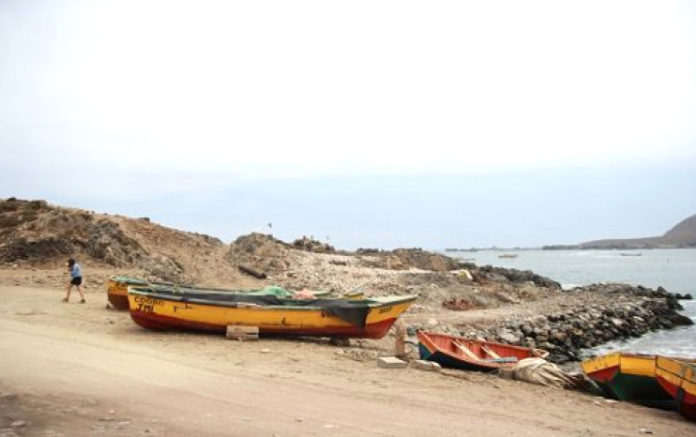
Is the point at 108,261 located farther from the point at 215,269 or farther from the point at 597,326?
the point at 597,326

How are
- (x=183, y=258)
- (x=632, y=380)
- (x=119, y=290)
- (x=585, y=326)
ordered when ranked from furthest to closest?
(x=183, y=258), (x=585, y=326), (x=119, y=290), (x=632, y=380)

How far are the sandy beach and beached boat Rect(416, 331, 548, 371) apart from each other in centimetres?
54

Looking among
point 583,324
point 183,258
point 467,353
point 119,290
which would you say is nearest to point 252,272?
point 183,258

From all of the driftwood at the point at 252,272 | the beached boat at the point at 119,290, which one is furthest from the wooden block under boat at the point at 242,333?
the driftwood at the point at 252,272

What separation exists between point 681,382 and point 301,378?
6.69 meters

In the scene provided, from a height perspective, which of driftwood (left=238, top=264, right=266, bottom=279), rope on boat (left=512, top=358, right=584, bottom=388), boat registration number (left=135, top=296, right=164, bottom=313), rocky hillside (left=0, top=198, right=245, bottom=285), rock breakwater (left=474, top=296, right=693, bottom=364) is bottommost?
rock breakwater (left=474, top=296, right=693, bottom=364)

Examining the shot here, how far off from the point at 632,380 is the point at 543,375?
165 centimetres

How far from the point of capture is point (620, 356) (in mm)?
11938

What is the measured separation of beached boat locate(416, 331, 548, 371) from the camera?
1279 centimetres

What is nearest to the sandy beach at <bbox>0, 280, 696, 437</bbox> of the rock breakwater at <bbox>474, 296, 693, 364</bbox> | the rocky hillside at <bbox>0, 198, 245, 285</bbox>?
the rock breakwater at <bbox>474, 296, 693, 364</bbox>

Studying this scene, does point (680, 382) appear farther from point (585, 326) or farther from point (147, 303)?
point (585, 326)

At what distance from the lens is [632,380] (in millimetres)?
11633

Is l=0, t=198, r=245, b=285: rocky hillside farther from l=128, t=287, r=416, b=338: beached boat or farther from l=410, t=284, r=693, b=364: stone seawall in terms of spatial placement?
l=410, t=284, r=693, b=364: stone seawall

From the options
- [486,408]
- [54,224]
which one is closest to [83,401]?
[486,408]
